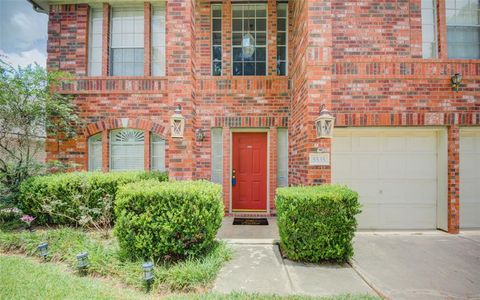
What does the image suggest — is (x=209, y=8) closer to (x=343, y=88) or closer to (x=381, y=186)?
(x=343, y=88)

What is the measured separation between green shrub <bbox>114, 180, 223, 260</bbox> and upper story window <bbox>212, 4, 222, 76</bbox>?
408 cm

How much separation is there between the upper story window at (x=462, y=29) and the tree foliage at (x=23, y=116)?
9.18 metres

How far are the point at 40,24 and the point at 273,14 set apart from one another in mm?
6461

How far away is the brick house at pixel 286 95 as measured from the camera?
16.8 ft

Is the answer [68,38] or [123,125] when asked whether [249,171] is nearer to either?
[123,125]

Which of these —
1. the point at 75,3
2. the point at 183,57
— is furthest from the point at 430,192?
the point at 75,3

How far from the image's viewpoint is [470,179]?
5.37 m

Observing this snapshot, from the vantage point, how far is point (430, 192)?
17.7 ft

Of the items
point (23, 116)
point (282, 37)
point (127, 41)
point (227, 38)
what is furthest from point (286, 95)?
point (23, 116)

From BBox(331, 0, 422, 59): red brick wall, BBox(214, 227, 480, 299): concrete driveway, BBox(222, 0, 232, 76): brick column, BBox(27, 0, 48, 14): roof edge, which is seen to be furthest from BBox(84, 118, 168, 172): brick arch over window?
BBox(331, 0, 422, 59): red brick wall

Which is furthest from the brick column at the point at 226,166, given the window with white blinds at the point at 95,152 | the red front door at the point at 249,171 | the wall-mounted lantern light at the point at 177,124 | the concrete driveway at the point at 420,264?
the window with white blinds at the point at 95,152

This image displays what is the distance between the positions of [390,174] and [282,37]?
4382mm

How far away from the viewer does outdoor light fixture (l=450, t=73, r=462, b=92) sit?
16.6ft

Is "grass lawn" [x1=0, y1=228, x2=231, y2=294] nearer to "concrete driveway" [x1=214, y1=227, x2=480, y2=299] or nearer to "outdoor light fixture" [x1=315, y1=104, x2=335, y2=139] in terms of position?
"concrete driveway" [x1=214, y1=227, x2=480, y2=299]
